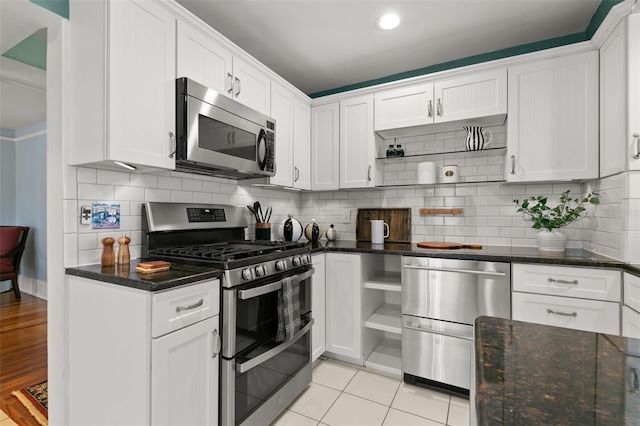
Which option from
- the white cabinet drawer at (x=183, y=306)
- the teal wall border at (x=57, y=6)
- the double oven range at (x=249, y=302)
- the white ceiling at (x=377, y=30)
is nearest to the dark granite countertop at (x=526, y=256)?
the double oven range at (x=249, y=302)

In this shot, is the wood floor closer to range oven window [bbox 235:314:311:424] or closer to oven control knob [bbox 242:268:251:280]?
range oven window [bbox 235:314:311:424]

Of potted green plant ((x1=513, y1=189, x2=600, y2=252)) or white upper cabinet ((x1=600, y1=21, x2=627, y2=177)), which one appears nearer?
white upper cabinet ((x1=600, y1=21, x2=627, y2=177))

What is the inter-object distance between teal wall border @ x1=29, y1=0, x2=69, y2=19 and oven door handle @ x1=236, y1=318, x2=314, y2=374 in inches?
79.9

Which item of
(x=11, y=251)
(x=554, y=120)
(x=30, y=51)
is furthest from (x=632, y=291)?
(x=11, y=251)

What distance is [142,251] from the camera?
1979 millimetres

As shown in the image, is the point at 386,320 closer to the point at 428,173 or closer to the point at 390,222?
the point at 390,222

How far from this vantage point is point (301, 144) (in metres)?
3.05

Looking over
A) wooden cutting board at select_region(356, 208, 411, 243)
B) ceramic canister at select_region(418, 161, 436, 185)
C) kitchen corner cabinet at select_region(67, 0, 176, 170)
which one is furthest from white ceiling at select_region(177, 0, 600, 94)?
wooden cutting board at select_region(356, 208, 411, 243)

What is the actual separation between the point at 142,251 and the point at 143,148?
2.24 ft

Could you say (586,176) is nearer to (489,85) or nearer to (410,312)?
(489,85)

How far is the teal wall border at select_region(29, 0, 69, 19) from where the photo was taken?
1.59 m

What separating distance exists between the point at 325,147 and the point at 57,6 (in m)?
2.10

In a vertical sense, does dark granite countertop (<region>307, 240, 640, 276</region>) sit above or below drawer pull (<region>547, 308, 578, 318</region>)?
above

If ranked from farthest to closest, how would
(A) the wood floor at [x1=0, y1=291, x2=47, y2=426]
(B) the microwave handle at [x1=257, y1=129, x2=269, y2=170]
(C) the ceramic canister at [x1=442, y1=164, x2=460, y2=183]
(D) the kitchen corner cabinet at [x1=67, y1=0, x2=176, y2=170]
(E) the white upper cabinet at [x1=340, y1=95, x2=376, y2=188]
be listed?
(E) the white upper cabinet at [x1=340, y1=95, x2=376, y2=188] < (C) the ceramic canister at [x1=442, y1=164, x2=460, y2=183] < (B) the microwave handle at [x1=257, y1=129, x2=269, y2=170] < (A) the wood floor at [x1=0, y1=291, x2=47, y2=426] < (D) the kitchen corner cabinet at [x1=67, y1=0, x2=176, y2=170]
